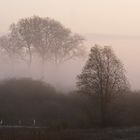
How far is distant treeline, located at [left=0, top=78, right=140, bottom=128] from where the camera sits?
68.0 metres

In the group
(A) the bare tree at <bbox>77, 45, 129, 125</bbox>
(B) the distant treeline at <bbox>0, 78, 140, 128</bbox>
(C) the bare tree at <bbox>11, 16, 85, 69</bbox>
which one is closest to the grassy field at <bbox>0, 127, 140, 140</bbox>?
(B) the distant treeline at <bbox>0, 78, 140, 128</bbox>

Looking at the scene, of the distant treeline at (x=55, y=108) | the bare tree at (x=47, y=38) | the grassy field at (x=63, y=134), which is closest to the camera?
the grassy field at (x=63, y=134)

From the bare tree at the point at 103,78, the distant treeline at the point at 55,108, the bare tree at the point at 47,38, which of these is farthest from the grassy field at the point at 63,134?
the bare tree at the point at 47,38

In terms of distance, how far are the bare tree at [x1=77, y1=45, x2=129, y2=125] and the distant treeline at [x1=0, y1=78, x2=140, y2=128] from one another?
1.47 m

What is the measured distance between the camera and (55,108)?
249 feet

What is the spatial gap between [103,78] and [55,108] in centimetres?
895

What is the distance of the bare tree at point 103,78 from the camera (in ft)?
230

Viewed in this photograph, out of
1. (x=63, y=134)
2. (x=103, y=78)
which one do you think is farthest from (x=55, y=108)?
(x=63, y=134)

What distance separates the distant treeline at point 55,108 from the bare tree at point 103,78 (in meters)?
1.47

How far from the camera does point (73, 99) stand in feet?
268

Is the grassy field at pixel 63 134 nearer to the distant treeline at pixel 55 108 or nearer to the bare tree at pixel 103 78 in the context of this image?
the distant treeline at pixel 55 108

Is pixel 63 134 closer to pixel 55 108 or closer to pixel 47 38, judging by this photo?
pixel 55 108

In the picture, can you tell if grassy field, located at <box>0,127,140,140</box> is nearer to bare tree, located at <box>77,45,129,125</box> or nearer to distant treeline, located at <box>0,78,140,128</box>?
distant treeline, located at <box>0,78,140,128</box>

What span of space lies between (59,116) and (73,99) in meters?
8.90
